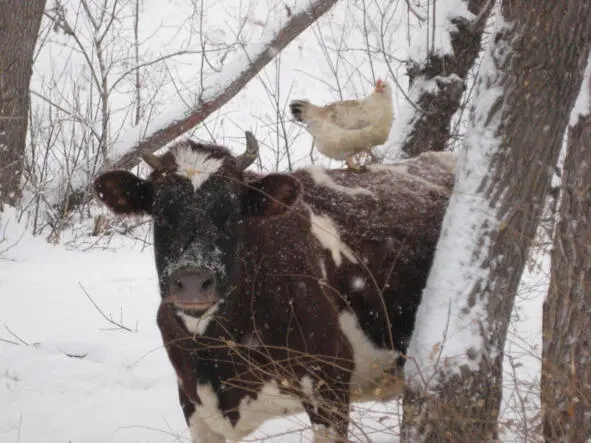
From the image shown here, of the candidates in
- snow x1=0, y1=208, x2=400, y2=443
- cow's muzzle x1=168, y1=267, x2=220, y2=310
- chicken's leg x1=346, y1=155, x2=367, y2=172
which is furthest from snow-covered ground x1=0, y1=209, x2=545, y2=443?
chicken's leg x1=346, y1=155, x2=367, y2=172

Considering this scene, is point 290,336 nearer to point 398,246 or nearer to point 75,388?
point 398,246

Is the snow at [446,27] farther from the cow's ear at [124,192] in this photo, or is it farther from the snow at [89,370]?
the cow's ear at [124,192]

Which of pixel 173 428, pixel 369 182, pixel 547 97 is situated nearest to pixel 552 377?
pixel 547 97

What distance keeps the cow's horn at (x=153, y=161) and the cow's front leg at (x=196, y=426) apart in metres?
1.16

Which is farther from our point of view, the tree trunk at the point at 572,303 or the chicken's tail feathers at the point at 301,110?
the chicken's tail feathers at the point at 301,110

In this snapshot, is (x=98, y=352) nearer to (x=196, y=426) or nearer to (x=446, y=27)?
(x=196, y=426)

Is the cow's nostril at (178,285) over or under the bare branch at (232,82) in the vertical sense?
under

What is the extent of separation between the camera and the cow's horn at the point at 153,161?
3672mm

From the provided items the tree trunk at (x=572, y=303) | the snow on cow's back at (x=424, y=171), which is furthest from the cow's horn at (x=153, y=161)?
the tree trunk at (x=572, y=303)

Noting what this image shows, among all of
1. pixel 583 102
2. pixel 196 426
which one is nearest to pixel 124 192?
pixel 196 426

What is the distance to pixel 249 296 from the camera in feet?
12.5

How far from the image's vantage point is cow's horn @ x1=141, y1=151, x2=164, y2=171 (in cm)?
367

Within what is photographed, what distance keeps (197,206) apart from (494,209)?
1.34 meters

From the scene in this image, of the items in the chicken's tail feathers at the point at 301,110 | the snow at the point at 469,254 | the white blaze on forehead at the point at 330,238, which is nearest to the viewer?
the snow at the point at 469,254
